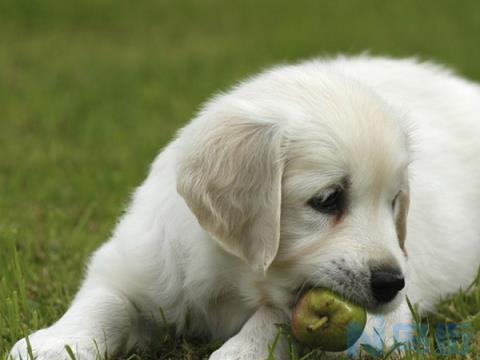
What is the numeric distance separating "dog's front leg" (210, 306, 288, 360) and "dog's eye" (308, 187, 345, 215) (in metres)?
0.52

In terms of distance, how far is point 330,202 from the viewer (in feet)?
12.5

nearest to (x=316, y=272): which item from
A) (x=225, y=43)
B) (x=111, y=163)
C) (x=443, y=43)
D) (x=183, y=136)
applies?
(x=183, y=136)

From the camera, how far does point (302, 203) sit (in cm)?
381

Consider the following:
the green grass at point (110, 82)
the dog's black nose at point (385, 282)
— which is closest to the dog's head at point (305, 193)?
the dog's black nose at point (385, 282)

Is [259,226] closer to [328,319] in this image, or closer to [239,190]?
[239,190]

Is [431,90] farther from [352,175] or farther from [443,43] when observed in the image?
[443,43]

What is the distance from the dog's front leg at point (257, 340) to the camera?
385cm

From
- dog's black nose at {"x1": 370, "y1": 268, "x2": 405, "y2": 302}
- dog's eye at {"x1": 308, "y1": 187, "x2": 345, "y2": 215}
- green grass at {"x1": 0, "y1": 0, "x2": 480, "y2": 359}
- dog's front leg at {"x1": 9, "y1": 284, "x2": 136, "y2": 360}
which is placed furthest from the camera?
green grass at {"x1": 0, "y1": 0, "x2": 480, "y2": 359}

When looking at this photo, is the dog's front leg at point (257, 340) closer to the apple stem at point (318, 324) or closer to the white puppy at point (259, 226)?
the white puppy at point (259, 226)

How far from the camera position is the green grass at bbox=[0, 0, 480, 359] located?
18.0 ft

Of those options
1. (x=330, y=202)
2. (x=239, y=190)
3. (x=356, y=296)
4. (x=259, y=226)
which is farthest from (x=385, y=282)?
→ (x=239, y=190)

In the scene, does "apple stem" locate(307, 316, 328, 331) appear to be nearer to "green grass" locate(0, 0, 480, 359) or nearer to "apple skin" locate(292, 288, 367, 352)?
"apple skin" locate(292, 288, 367, 352)

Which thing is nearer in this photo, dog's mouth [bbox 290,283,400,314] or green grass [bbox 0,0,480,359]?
dog's mouth [bbox 290,283,400,314]

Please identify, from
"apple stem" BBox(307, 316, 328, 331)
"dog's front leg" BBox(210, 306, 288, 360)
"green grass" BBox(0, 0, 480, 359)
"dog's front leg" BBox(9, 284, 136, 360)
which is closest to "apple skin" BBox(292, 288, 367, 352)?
"apple stem" BBox(307, 316, 328, 331)
